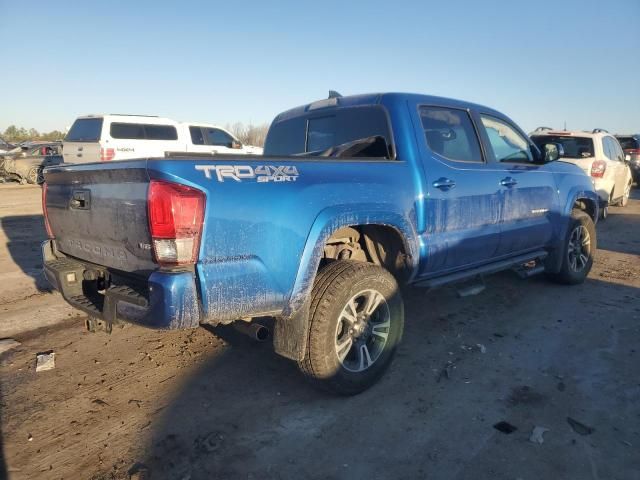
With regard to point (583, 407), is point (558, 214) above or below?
above

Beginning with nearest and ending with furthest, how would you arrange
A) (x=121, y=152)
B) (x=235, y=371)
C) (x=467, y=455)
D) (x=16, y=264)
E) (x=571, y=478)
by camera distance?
1. (x=571, y=478)
2. (x=467, y=455)
3. (x=235, y=371)
4. (x=16, y=264)
5. (x=121, y=152)

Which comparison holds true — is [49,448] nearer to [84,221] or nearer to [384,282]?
[84,221]

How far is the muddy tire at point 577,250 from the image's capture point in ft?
17.9

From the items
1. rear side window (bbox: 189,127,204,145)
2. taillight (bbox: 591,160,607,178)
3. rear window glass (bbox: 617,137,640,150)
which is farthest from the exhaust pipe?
rear window glass (bbox: 617,137,640,150)

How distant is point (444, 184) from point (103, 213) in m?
2.42

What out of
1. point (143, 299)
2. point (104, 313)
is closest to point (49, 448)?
point (104, 313)

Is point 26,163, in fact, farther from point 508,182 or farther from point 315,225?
point 315,225

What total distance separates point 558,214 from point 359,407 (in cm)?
344

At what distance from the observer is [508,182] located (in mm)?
4332

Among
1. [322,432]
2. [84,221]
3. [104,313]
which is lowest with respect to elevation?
[322,432]

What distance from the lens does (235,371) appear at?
3502 millimetres

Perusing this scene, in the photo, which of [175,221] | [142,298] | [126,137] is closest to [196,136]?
[126,137]

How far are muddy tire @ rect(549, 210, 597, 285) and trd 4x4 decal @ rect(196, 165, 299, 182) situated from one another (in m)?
4.01

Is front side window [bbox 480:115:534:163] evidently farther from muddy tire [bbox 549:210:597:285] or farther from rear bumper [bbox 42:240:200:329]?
rear bumper [bbox 42:240:200:329]
